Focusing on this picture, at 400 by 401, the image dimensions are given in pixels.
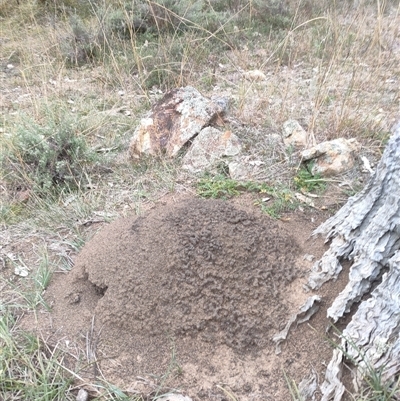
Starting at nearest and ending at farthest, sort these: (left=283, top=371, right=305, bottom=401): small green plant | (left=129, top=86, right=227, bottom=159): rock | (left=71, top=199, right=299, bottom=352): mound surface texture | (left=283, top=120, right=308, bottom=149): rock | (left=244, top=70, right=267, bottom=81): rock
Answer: (left=283, top=371, right=305, bottom=401): small green plant → (left=71, top=199, right=299, bottom=352): mound surface texture → (left=283, top=120, right=308, bottom=149): rock → (left=129, top=86, right=227, bottom=159): rock → (left=244, top=70, right=267, bottom=81): rock

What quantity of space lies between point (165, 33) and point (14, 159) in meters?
3.14

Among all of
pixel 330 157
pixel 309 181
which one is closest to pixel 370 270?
pixel 309 181

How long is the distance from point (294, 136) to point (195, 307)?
1.63 metres

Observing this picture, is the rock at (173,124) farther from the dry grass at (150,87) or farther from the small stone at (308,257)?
the small stone at (308,257)

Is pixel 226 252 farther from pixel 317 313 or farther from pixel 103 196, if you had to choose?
pixel 103 196

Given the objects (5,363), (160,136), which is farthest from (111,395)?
(160,136)

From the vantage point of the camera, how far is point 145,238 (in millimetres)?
2018

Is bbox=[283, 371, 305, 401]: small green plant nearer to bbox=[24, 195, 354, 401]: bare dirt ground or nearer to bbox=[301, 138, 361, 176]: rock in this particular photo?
bbox=[24, 195, 354, 401]: bare dirt ground

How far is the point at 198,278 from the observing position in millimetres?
1868

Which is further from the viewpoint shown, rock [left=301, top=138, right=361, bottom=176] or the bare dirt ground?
rock [left=301, top=138, right=361, bottom=176]

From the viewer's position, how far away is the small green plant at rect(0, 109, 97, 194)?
2979 millimetres

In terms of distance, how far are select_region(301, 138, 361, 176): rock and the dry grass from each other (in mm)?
213

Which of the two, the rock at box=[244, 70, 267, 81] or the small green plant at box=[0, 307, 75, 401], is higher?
the small green plant at box=[0, 307, 75, 401]

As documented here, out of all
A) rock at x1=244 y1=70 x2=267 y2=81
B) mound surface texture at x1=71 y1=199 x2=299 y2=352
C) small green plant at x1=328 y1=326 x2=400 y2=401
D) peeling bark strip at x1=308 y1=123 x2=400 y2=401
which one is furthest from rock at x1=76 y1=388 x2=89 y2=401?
rock at x1=244 y1=70 x2=267 y2=81
